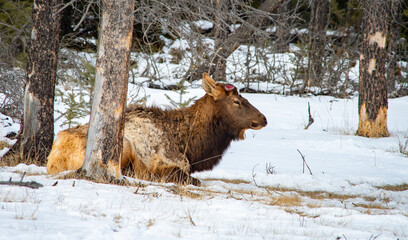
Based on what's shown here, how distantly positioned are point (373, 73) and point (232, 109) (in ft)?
18.5

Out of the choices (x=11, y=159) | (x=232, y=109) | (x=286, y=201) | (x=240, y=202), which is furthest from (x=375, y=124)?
(x=11, y=159)

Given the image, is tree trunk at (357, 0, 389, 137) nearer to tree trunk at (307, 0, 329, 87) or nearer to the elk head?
tree trunk at (307, 0, 329, 87)

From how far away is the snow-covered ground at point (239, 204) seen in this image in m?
3.41

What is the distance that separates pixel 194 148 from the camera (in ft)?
23.0

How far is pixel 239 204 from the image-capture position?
461 cm

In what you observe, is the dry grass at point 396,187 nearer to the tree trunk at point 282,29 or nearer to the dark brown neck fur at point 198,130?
the dark brown neck fur at point 198,130

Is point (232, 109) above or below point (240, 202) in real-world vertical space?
above

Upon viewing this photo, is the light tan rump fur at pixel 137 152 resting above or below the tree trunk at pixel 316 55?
below

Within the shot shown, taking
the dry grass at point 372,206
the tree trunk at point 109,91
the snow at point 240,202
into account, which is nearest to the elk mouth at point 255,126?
the snow at point 240,202

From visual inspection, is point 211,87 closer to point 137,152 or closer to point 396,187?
point 137,152

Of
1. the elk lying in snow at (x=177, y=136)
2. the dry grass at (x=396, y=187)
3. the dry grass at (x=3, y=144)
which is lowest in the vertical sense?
the dry grass at (x=396, y=187)

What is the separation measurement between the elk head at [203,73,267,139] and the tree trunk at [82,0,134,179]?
2046mm

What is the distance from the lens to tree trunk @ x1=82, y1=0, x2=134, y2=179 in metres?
5.29

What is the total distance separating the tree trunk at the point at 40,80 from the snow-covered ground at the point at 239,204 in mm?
804
